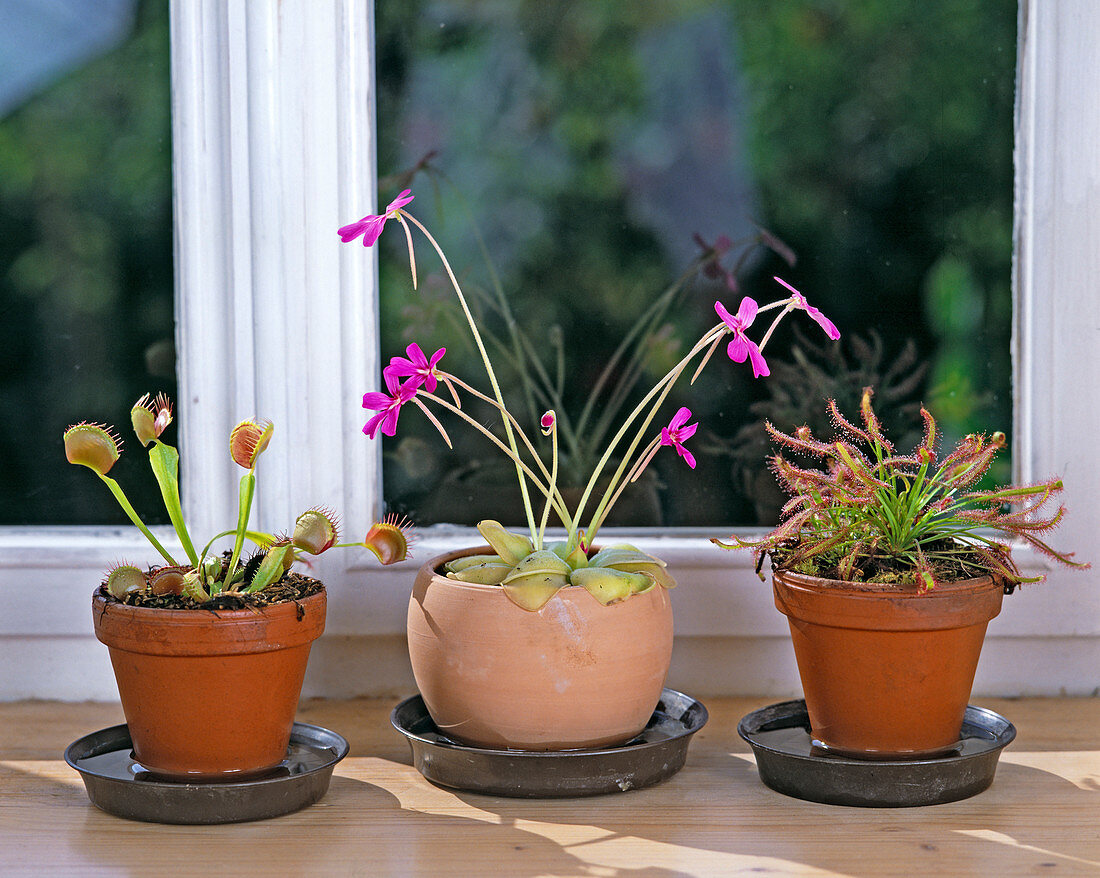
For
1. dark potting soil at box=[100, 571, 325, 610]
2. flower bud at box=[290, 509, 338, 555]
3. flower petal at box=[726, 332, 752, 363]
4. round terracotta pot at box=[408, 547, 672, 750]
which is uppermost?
flower petal at box=[726, 332, 752, 363]

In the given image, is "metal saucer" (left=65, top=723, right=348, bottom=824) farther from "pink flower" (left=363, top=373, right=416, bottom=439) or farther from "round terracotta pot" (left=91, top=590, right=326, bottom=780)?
"pink flower" (left=363, top=373, right=416, bottom=439)

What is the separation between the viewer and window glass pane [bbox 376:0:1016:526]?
1.39 meters

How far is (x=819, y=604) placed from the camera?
1.02 meters

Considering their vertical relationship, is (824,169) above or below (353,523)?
above

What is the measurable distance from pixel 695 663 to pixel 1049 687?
0.46 m

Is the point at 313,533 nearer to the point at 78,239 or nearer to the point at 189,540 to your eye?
the point at 189,540

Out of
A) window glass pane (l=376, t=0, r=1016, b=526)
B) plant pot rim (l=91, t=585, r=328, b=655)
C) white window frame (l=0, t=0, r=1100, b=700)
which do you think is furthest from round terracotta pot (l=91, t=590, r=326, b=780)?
window glass pane (l=376, t=0, r=1016, b=526)

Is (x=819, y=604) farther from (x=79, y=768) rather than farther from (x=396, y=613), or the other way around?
(x=79, y=768)

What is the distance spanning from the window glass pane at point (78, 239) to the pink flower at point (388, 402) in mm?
468

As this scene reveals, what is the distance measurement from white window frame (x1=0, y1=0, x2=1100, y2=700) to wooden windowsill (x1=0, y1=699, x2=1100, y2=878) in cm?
24

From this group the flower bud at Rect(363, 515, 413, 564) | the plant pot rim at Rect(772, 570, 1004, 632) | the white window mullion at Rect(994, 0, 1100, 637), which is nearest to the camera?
the plant pot rim at Rect(772, 570, 1004, 632)

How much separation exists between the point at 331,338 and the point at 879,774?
32.5 inches

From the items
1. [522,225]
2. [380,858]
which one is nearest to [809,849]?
[380,858]

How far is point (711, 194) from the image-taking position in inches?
55.0
